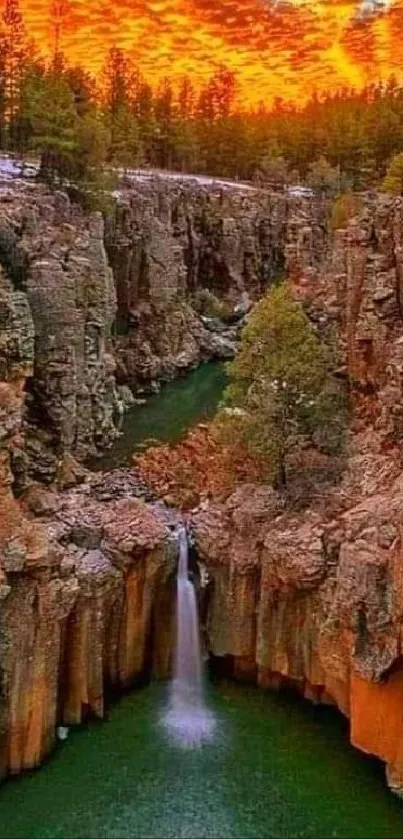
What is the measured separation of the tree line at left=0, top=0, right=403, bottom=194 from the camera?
153 ft

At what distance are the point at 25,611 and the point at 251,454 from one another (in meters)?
8.77

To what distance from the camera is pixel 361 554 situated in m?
19.9

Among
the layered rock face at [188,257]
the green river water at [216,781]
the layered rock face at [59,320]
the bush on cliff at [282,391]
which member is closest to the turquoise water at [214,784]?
the green river water at [216,781]

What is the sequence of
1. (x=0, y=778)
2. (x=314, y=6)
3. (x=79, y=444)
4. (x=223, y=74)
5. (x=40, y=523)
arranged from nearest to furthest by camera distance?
(x=0, y=778) < (x=40, y=523) < (x=79, y=444) < (x=314, y=6) < (x=223, y=74)

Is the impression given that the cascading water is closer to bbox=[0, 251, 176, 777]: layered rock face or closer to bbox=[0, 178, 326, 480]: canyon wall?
bbox=[0, 251, 176, 777]: layered rock face

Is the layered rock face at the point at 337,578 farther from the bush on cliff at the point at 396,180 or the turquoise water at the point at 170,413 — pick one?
the turquoise water at the point at 170,413

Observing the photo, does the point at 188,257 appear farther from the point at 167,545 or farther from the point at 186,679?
the point at 186,679

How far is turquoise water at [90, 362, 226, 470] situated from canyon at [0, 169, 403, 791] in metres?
1.93

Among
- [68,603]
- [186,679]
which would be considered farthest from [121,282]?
[68,603]

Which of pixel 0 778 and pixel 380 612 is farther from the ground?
pixel 380 612

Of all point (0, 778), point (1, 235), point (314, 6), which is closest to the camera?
point (0, 778)

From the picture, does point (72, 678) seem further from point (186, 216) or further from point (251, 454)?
point (186, 216)

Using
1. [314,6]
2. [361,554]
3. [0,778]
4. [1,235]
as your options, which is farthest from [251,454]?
[314,6]

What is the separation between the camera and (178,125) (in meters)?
82.0
